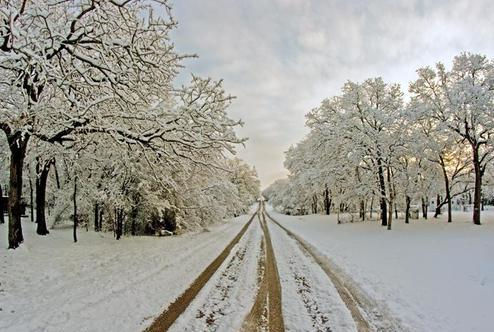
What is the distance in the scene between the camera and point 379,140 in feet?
71.8

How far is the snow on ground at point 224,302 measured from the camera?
4992mm

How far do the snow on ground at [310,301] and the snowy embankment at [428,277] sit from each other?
0.89 metres

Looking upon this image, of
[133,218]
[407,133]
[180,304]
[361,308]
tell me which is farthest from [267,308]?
[407,133]

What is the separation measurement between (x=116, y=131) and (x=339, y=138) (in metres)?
17.1

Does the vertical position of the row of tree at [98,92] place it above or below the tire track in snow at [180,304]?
above

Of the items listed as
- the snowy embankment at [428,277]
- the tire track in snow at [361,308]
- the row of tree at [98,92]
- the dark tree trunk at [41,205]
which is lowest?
the snowy embankment at [428,277]

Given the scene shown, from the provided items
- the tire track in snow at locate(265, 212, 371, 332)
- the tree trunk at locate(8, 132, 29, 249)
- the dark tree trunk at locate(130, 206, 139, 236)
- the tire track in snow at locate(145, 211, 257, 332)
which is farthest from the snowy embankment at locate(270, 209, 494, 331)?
the tree trunk at locate(8, 132, 29, 249)

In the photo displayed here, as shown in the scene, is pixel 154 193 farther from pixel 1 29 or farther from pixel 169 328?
pixel 169 328

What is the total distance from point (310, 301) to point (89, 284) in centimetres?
490

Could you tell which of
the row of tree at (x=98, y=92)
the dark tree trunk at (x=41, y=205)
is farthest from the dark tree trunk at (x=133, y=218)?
the dark tree trunk at (x=41, y=205)

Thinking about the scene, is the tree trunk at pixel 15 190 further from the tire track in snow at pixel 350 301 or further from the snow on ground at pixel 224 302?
the tire track in snow at pixel 350 301

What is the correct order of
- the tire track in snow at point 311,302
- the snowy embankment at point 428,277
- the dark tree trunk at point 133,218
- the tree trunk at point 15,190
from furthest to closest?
the dark tree trunk at point 133,218
the tree trunk at point 15,190
the snowy embankment at point 428,277
the tire track in snow at point 311,302

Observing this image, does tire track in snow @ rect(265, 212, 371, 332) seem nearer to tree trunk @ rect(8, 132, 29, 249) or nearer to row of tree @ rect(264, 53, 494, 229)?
tree trunk @ rect(8, 132, 29, 249)

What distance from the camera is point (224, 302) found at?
616 cm
